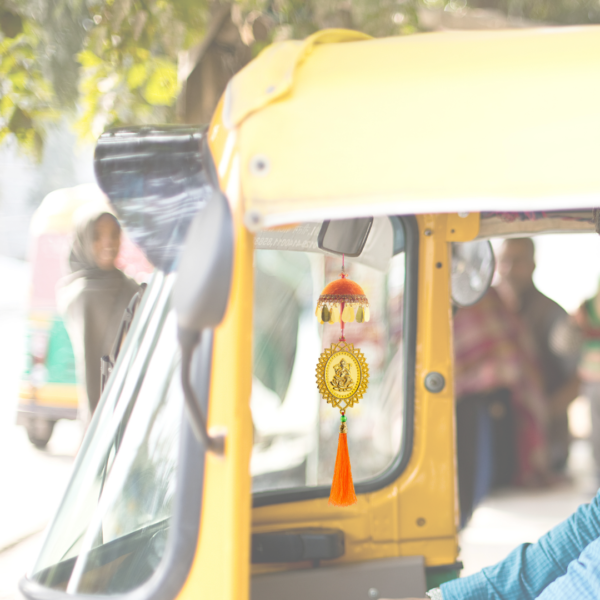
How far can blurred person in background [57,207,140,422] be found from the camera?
133 inches

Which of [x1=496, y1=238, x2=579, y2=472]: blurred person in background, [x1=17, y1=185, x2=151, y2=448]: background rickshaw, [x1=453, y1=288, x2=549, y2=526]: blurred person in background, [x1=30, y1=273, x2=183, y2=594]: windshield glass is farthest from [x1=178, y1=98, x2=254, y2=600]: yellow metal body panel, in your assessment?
[x1=17, y1=185, x2=151, y2=448]: background rickshaw

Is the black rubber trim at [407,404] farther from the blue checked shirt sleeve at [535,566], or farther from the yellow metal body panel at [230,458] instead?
the yellow metal body panel at [230,458]

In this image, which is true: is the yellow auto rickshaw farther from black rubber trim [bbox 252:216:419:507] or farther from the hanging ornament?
black rubber trim [bbox 252:216:419:507]

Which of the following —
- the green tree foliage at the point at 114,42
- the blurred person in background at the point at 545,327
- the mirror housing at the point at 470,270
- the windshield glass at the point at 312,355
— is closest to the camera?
the windshield glass at the point at 312,355

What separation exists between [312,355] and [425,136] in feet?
12.5

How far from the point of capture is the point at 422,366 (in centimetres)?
213

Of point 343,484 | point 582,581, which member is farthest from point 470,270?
point 582,581

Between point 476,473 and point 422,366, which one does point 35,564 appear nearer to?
point 422,366

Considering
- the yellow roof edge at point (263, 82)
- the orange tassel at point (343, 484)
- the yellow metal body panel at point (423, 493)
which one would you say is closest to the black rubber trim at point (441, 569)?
the yellow metal body panel at point (423, 493)

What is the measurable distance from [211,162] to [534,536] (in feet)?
12.3

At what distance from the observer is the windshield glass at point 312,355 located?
7.13 feet

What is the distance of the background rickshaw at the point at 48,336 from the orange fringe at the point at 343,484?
4.51m

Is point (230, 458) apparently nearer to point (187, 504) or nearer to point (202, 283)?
point (187, 504)

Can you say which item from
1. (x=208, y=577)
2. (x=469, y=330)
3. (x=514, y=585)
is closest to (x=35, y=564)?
(x=208, y=577)
